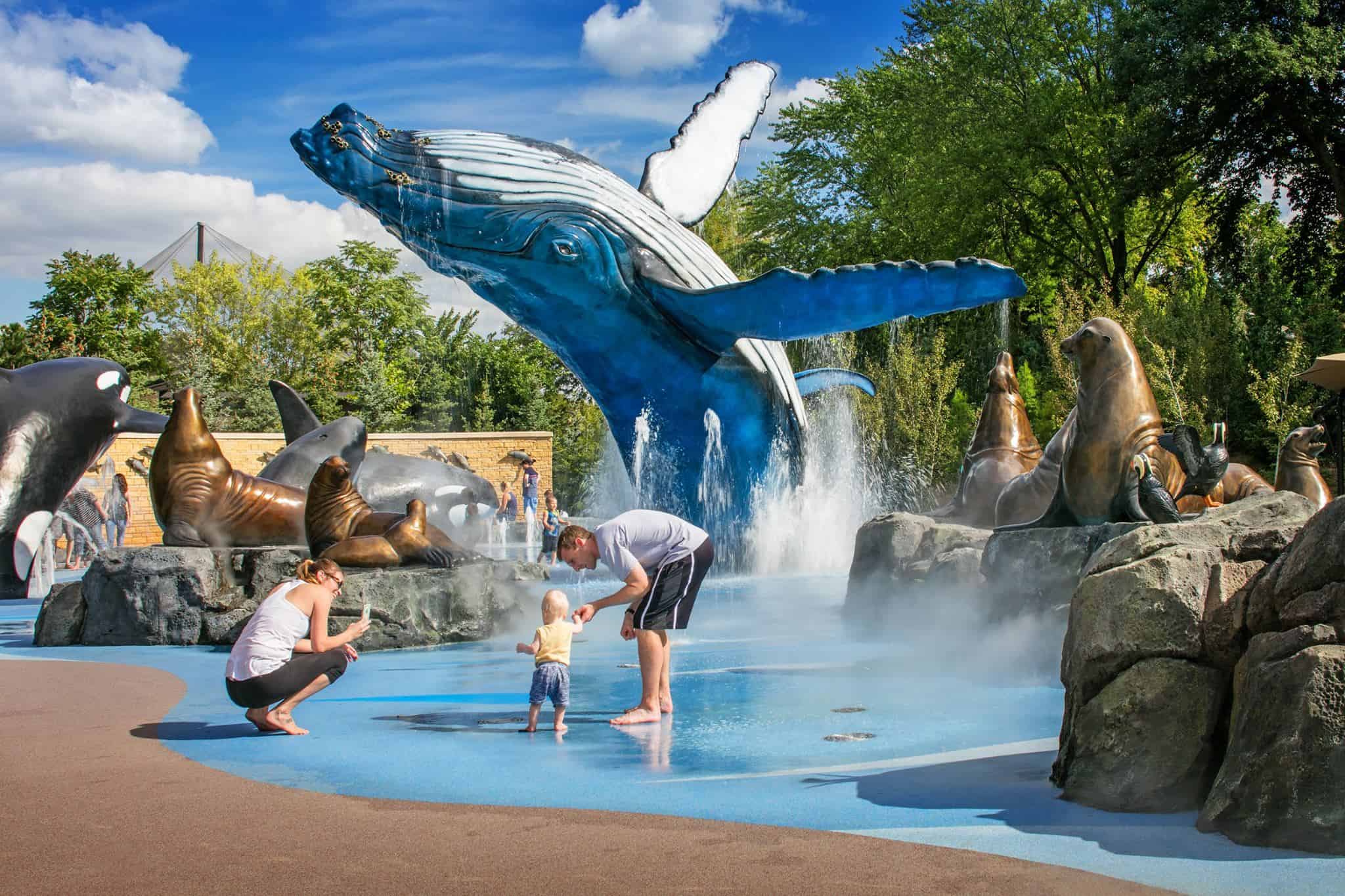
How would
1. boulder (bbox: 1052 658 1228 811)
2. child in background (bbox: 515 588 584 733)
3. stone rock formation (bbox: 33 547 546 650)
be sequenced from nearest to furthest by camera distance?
boulder (bbox: 1052 658 1228 811) → child in background (bbox: 515 588 584 733) → stone rock formation (bbox: 33 547 546 650)

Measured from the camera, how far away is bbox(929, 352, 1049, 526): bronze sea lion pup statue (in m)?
12.8

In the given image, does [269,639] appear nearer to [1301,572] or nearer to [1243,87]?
[1301,572]

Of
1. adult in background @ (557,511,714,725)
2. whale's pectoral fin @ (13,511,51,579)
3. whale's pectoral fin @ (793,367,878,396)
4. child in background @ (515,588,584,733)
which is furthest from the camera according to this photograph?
whale's pectoral fin @ (793,367,878,396)

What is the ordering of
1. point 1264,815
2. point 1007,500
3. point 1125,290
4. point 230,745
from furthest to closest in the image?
point 1125,290, point 1007,500, point 230,745, point 1264,815

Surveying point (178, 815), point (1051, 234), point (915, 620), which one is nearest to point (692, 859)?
point (178, 815)

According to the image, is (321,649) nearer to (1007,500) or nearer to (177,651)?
(177,651)

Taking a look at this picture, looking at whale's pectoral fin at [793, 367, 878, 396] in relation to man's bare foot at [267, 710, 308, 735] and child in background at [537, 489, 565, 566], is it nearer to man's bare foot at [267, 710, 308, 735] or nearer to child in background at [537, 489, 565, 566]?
child in background at [537, 489, 565, 566]

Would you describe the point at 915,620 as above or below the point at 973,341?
below

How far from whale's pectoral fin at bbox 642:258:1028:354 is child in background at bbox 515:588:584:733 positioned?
5797mm

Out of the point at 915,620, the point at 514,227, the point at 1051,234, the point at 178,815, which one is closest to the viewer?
the point at 178,815

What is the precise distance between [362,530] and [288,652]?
4938 millimetres

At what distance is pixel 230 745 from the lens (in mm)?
5844

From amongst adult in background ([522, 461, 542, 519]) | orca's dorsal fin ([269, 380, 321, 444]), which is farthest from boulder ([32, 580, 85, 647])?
adult in background ([522, 461, 542, 519])

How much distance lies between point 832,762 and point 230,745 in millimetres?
2963
